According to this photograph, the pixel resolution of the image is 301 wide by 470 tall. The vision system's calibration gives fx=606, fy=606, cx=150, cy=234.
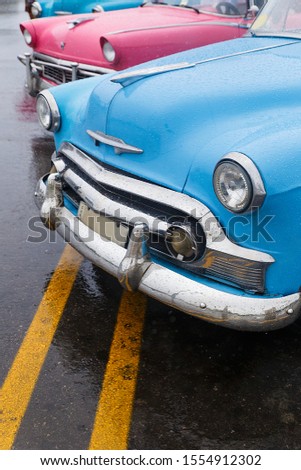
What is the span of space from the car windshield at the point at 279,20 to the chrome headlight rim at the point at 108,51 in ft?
5.88

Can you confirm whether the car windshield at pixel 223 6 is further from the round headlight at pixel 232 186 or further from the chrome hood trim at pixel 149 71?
the round headlight at pixel 232 186

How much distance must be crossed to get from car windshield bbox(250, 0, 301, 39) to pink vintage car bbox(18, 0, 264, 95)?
1.35 metres

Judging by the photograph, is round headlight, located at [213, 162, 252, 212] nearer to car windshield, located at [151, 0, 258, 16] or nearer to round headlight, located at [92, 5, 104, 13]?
car windshield, located at [151, 0, 258, 16]

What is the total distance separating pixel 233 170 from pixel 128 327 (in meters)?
1.19

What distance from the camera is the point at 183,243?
8.79 feet

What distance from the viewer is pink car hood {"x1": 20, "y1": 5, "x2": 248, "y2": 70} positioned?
567 cm

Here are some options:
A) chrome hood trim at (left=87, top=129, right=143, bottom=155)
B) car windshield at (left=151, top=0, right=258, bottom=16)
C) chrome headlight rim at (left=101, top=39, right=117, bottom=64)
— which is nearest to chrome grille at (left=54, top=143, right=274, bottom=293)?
chrome hood trim at (left=87, top=129, right=143, bottom=155)

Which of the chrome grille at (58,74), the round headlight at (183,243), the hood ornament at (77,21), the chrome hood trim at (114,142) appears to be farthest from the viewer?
the hood ornament at (77,21)

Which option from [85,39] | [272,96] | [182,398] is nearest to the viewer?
[182,398]

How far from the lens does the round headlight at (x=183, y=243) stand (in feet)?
8.63

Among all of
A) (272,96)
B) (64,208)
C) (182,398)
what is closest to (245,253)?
(182,398)

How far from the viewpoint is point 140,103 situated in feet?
9.98

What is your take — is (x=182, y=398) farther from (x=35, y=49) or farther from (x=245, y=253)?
(x=35, y=49)

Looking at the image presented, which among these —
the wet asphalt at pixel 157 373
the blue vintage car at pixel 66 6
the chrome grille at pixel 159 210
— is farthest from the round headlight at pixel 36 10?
the chrome grille at pixel 159 210
